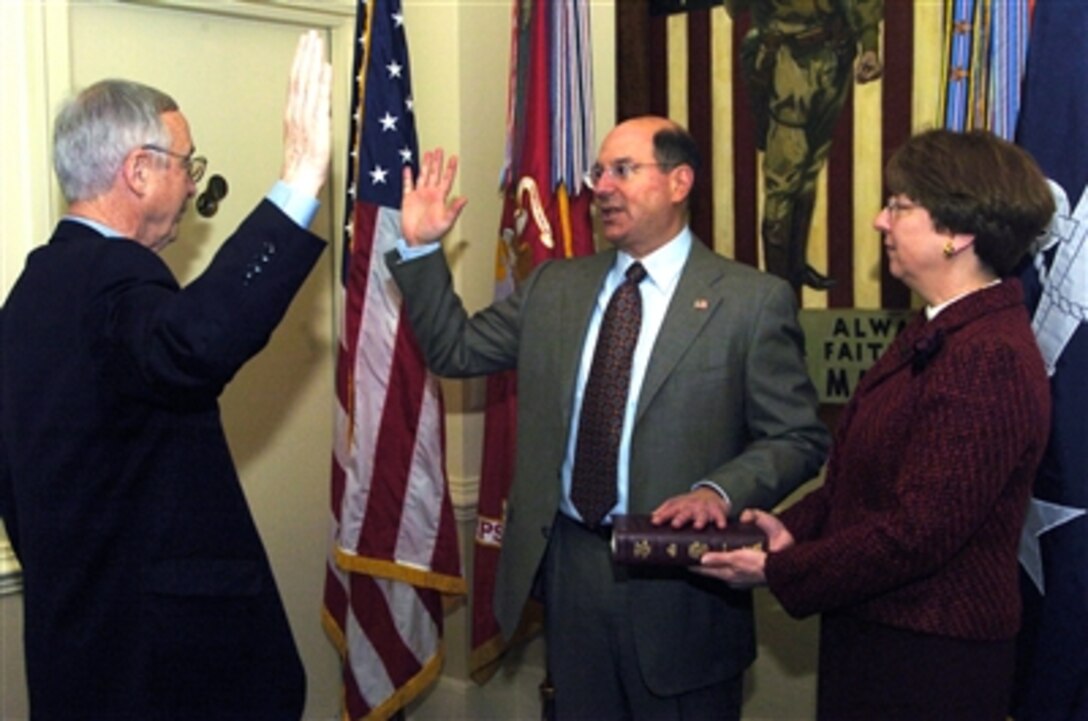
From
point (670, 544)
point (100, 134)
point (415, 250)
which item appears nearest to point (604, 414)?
point (670, 544)

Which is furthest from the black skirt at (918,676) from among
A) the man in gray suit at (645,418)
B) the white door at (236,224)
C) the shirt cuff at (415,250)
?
the white door at (236,224)

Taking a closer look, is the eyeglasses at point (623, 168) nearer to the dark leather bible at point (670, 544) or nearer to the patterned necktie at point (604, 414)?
the patterned necktie at point (604, 414)

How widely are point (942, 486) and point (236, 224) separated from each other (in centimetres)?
200

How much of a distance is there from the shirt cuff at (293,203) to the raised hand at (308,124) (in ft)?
0.03

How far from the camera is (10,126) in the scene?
104 inches

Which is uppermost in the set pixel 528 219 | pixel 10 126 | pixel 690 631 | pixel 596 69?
pixel 596 69

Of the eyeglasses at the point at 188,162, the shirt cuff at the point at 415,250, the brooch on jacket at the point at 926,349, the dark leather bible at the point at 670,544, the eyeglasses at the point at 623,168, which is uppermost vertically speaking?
the eyeglasses at the point at 623,168

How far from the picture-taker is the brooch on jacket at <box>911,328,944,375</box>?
191cm

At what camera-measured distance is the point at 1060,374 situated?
7.52 feet

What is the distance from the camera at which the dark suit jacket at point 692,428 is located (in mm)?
2355

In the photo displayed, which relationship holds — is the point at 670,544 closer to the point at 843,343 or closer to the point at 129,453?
the point at 129,453

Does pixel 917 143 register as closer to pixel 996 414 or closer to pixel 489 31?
pixel 996 414

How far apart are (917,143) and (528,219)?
4.32 feet

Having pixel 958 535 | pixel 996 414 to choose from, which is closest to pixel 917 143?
pixel 996 414
